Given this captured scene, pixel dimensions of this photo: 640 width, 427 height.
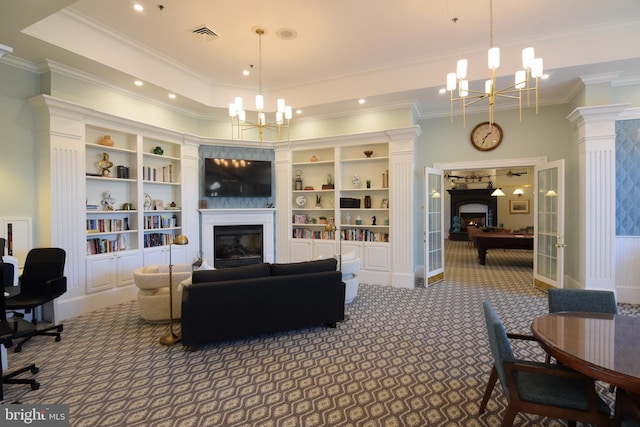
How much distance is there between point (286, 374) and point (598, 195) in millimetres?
5620

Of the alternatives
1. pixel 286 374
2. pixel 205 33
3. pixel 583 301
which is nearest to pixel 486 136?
pixel 583 301

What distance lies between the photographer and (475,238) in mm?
8883

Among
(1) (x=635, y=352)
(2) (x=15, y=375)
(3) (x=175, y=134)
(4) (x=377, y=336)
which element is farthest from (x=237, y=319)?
(3) (x=175, y=134)

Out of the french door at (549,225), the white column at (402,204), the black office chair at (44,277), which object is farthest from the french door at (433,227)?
the black office chair at (44,277)

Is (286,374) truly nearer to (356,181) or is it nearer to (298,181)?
(356,181)

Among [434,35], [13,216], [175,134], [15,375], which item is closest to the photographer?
[15,375]

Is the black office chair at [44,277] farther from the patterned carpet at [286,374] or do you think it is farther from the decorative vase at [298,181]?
the decorative vase at [298,181]

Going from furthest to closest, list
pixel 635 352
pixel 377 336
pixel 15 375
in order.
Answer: pixel 377 336
pixel 15 375
pixel 635 352

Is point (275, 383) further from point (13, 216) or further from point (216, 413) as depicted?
point (13, 216)

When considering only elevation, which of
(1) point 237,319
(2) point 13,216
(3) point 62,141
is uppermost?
(3) point 62,141

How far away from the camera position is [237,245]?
7.50 meters

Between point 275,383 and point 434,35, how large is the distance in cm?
508

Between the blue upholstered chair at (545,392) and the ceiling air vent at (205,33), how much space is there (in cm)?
491

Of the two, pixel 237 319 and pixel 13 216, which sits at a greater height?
pixel 13 216
